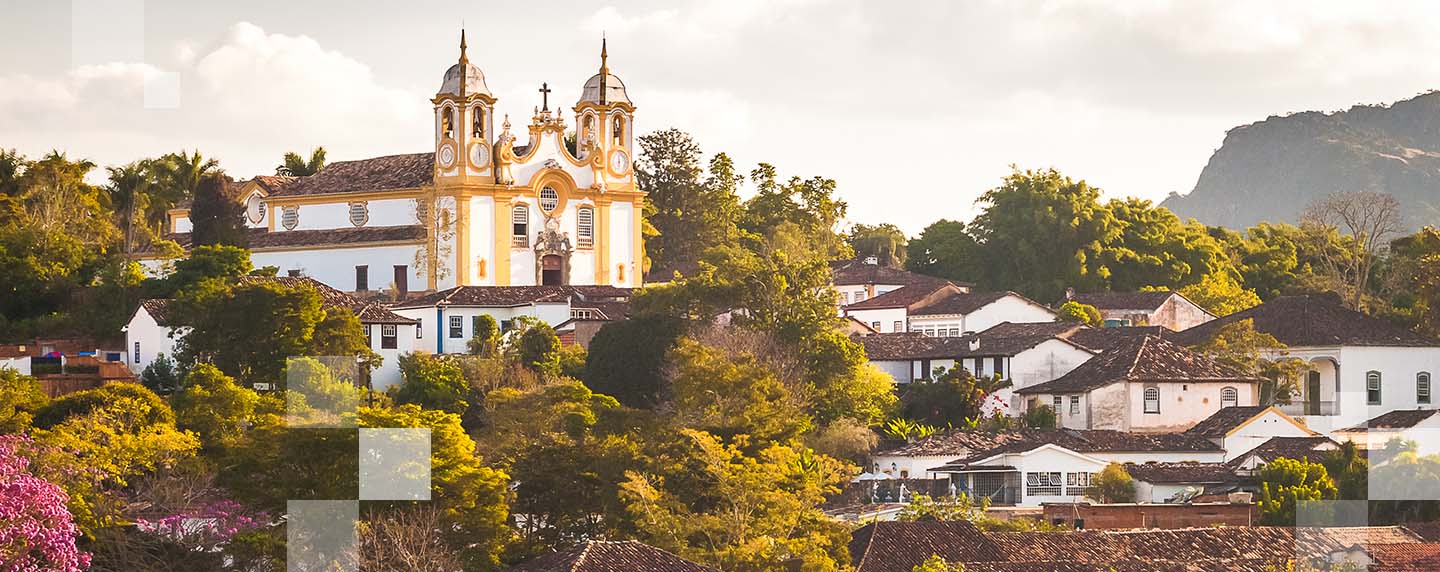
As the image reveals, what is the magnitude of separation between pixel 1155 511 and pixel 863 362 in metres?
9.91

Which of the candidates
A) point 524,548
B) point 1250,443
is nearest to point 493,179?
point 1250,443

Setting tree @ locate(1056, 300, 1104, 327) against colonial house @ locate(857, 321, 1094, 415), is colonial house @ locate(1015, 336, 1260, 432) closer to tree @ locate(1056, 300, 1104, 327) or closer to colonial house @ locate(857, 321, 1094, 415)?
colonial house @ locate(857, 321, 1094, 415)

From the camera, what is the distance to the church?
227 feet

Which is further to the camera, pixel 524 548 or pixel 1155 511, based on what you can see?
pixel 1155 511

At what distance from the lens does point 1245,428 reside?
55.7 meters

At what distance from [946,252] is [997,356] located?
23.1 meters

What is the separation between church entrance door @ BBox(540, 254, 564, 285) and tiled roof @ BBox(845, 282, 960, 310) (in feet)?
30.3

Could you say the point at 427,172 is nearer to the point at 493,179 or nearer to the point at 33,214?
the point at 493,179

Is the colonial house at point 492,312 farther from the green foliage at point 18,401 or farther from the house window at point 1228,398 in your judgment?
the house window at point 1228,398

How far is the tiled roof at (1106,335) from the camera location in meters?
62.2

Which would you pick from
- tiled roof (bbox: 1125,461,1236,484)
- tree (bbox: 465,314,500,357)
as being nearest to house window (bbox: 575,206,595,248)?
tree (bbox: 465,314,500,357)

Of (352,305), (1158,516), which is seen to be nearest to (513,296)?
(352,305)

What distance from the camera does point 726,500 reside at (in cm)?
4334

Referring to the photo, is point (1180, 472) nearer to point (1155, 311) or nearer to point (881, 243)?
point (1155, 311)
